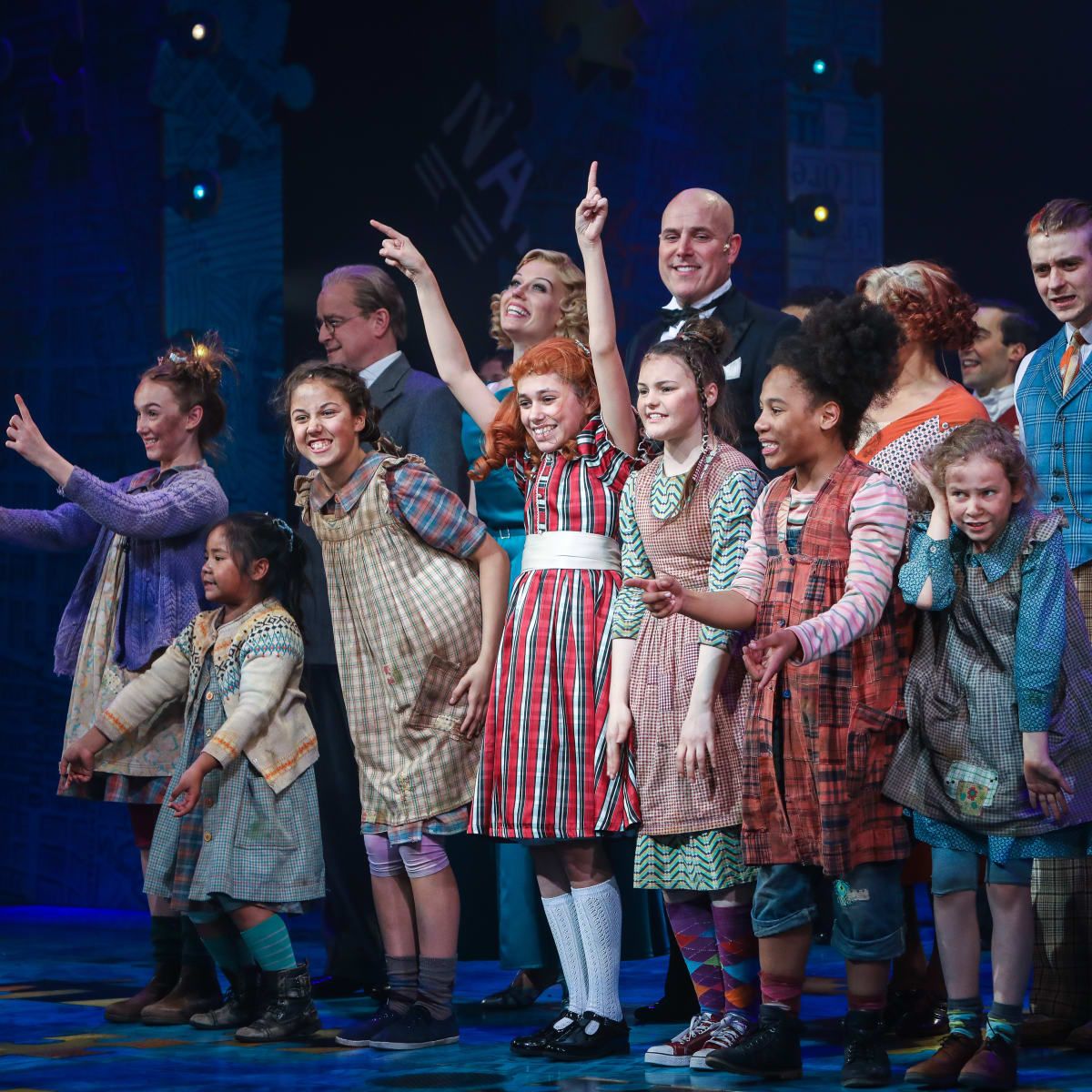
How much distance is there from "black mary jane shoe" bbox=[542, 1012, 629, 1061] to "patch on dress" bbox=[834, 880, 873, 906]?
2.00ft

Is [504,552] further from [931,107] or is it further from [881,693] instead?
[931,107]

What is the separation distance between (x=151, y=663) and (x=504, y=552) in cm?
104

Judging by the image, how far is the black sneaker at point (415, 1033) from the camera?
3.73 meters

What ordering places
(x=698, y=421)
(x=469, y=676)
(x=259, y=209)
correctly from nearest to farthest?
(x=698, y=421) → (x=469, y=676) → (x=259, y=209)

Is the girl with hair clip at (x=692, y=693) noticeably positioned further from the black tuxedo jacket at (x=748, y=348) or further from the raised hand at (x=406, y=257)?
the raised hand at (x=406, y=257)

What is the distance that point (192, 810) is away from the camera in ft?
13.3

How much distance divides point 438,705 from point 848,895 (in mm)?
1084

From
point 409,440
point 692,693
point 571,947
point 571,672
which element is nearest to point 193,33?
point 409,440

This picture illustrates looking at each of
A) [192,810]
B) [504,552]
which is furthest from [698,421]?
[192,810]

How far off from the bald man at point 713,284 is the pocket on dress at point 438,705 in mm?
876

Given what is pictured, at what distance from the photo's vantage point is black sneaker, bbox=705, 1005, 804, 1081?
324cm

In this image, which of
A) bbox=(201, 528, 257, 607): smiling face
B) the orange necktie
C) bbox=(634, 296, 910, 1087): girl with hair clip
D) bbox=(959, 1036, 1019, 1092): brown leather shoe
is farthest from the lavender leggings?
the orange necktie

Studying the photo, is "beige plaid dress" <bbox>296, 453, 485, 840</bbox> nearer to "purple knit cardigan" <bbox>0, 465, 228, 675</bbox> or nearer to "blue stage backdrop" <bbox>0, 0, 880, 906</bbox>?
"purple knit cardigan" <bbox>0, 465, 228, 675</bbox>

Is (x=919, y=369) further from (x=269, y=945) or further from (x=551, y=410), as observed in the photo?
(x=269, y=945)
